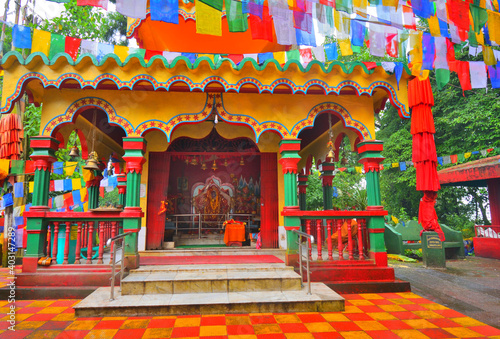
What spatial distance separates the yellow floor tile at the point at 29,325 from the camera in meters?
4.16

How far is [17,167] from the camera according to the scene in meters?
8.44

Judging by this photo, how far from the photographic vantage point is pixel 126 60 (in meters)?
5.79

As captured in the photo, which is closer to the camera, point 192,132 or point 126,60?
point 126,60

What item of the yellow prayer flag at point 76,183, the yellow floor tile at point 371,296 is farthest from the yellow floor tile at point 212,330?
the yellow prayer flag at point 76,183

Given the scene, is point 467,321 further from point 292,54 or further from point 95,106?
point 95,106

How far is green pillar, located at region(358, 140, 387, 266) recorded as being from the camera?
6.29m

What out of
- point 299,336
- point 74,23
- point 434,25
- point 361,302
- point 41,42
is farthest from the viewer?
point 74,23

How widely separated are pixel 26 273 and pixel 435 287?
26.6ft

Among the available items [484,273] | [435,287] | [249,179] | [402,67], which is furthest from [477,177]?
[249,179]

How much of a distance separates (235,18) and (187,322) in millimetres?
5650

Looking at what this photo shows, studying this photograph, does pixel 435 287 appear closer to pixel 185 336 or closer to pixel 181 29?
pixel 185 336

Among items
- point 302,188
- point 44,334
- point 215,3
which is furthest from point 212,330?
point 302,188

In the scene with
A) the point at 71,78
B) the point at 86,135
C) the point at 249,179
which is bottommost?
the point at 249,179

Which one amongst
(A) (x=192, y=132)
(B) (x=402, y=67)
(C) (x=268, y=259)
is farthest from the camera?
(A) (x=192, y=132)
